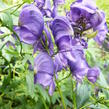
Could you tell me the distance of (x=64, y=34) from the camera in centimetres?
58

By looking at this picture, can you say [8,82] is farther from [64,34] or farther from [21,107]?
[64,34]

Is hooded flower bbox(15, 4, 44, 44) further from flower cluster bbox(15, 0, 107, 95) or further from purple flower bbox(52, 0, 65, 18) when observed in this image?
purple flower bbox(52, 0, 65, 18)

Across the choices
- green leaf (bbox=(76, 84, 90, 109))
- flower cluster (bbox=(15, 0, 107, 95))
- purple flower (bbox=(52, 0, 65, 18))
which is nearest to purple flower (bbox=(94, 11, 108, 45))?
flower cluster (bbox=(15, 0, 107, 95))

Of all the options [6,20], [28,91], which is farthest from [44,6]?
[28,91]

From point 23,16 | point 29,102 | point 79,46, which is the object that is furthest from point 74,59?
point 29,102

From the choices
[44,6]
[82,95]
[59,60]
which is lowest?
[82,95]

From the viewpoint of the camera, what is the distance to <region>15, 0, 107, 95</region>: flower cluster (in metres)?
0.56

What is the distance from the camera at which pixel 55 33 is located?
588 mm

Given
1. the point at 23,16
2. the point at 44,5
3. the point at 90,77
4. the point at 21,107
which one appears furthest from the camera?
the point at 21,107

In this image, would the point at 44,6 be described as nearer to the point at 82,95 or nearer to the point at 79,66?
the point at 79,66

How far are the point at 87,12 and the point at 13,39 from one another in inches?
11.8

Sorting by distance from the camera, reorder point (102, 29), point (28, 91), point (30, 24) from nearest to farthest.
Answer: point (30, 24), point (102, 29), point (28, 91)

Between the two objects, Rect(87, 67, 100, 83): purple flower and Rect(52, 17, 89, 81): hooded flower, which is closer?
Rect(52, 17, 89, 81): hooded flower

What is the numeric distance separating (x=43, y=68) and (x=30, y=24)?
0.10 metres
